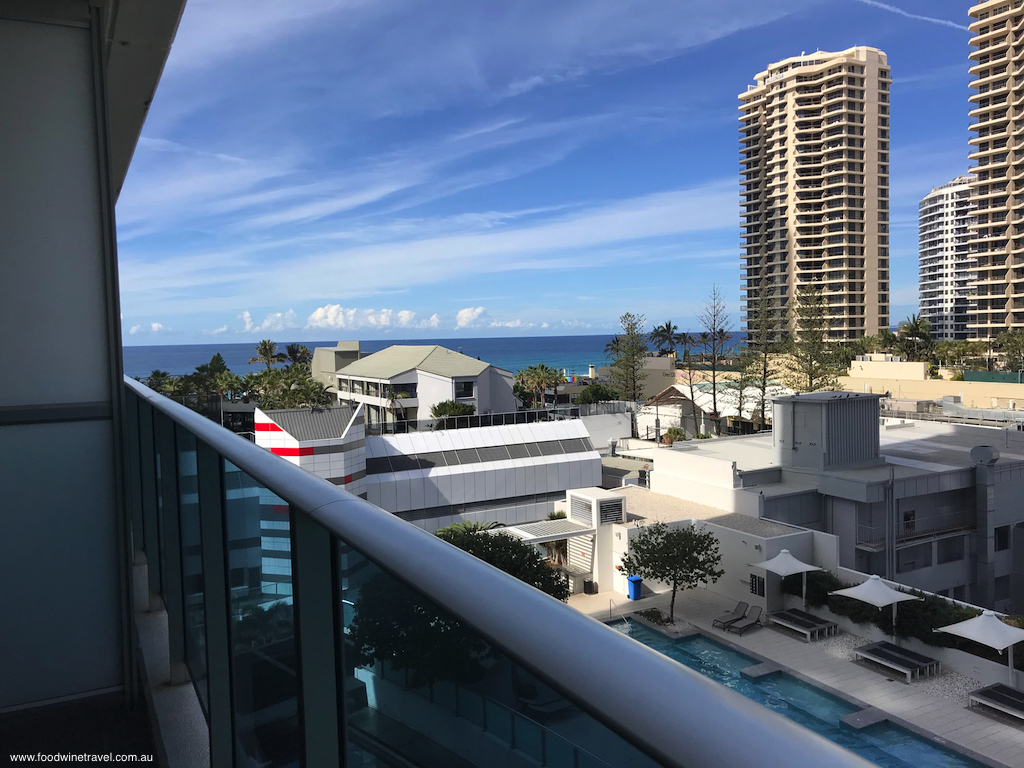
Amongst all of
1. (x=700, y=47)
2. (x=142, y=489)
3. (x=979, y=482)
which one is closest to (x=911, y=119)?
(x=700, y=47)

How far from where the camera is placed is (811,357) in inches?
1170

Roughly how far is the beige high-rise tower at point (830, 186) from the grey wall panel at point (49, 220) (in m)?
57.8

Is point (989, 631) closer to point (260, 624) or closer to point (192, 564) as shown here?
point (192, 564)

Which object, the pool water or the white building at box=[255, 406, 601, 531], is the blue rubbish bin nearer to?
the pool water

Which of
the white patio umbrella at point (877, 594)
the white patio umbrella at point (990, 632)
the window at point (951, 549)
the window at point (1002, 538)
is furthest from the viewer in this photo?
the window at point (1002, 538)

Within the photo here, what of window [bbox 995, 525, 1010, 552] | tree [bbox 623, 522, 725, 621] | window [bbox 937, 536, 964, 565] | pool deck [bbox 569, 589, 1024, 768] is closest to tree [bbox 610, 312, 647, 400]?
window [bbox 995, 525, 1010, 552]

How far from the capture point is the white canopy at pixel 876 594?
35.7 ft

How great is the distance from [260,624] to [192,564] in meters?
0.69

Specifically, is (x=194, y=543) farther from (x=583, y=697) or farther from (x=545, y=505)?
(x=545, y=505)

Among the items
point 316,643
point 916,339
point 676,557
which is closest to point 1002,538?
point 676,557

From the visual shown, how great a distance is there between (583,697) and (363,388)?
3712 centimetres

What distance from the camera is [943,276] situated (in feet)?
350

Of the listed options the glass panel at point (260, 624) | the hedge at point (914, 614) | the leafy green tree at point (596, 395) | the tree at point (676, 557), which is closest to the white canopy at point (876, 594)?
the hedge at point (914, 614)

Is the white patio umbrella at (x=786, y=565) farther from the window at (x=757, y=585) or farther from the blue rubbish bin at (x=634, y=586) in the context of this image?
the blue rubbish bin at (x=634, y=586)
